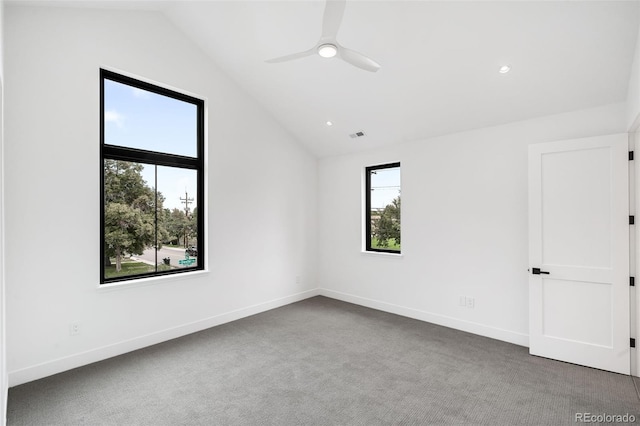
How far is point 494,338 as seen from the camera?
3768mm

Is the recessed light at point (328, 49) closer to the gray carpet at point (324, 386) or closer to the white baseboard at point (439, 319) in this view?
the gray carpet at point (324, 386)

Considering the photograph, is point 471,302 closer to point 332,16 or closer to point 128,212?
point 332,16

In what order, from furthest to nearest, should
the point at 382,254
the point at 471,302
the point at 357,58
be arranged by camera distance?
the point at 382,254
the point at 471,302
the point at 357,58

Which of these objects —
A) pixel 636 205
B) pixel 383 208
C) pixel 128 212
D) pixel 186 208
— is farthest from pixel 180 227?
pixel 636 205

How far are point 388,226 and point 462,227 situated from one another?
1194 mm

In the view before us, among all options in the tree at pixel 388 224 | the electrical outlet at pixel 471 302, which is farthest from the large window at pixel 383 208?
the electrical outlet at pixel 471 302

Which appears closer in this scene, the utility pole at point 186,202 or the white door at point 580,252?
the white door at point 580,252

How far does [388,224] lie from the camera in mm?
5004

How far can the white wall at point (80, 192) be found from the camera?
2.77 m

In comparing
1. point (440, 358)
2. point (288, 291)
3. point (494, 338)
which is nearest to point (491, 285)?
point (494, 338)

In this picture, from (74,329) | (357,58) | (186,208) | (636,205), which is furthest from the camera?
(186,208)

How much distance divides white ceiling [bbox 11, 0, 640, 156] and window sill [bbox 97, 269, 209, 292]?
261cm

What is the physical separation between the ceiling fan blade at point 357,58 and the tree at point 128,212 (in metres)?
2.60

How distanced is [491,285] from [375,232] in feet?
6.10
